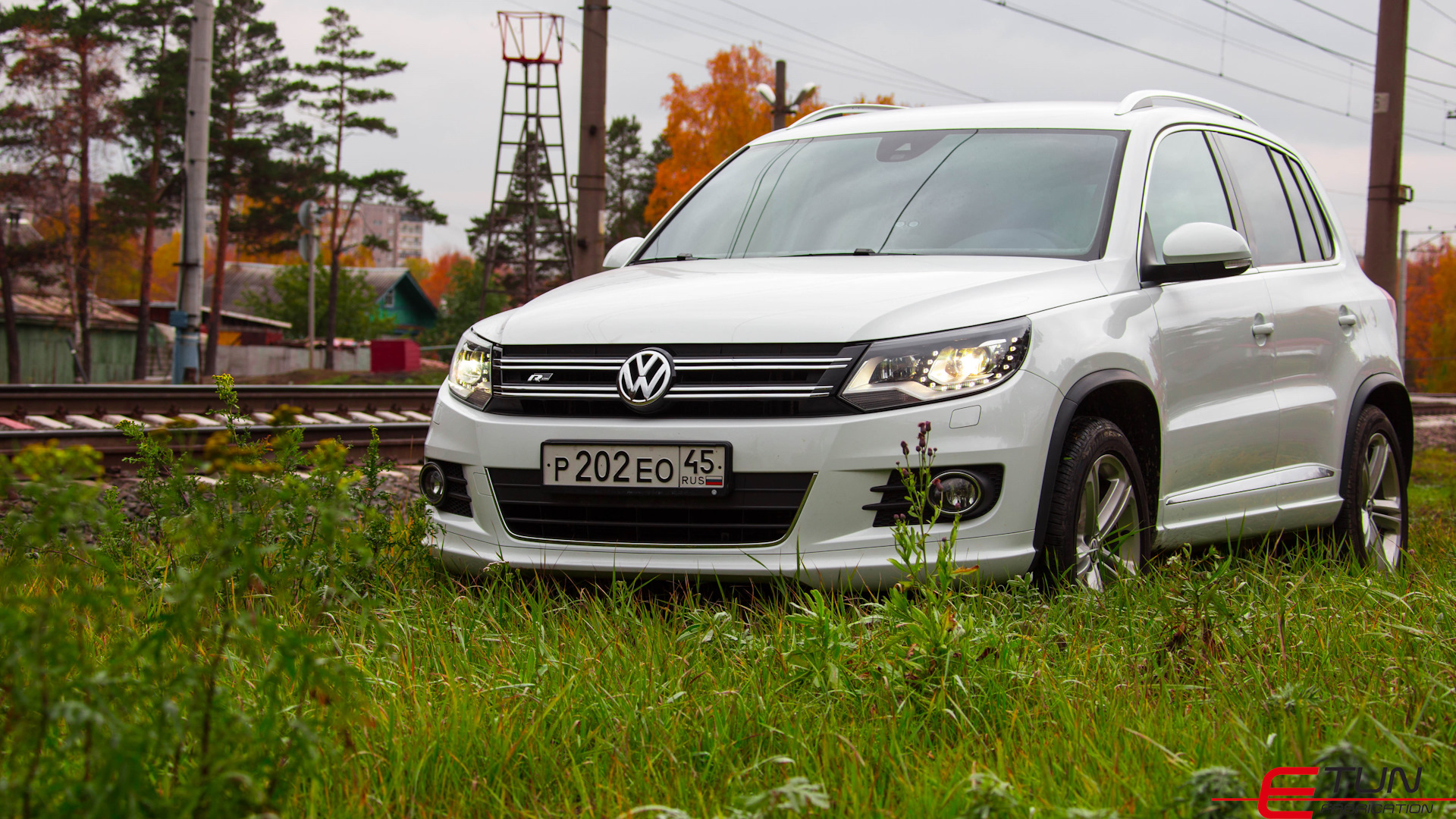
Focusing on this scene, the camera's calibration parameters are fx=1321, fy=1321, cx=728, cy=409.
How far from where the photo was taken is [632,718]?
2645 millimetres

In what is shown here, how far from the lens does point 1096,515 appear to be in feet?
12.9

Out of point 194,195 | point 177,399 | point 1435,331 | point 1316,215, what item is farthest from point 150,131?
point 1435,331

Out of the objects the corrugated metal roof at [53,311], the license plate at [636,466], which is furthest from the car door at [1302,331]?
the corrugated metal roof at [53,311]

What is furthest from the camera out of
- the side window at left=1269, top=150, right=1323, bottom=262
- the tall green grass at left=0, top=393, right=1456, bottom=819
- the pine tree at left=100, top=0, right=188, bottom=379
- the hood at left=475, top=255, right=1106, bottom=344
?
the pine tree at left=100, top=0, right=188, bottom=379

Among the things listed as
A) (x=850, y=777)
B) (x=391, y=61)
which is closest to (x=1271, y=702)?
(x=850, y=777)

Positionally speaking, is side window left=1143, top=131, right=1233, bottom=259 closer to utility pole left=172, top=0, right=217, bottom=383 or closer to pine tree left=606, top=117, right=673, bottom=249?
utility pole left=172, top=0, right=217, bottom=383

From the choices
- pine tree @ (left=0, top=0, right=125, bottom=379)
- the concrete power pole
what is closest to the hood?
the concrete power pole

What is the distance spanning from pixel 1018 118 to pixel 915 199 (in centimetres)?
64

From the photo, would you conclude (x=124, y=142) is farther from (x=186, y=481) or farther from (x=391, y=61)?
(x=186, y=481)

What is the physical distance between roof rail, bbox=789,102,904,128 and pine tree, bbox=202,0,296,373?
141ft

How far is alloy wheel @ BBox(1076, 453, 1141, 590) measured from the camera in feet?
12.6

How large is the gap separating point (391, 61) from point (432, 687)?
53.8 meters

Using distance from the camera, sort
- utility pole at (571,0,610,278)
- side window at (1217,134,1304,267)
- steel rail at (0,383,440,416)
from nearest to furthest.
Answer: side window at (1217,134,1304,267), steel rail at (0,383,440,416), utility pole at (571,0,610,278)

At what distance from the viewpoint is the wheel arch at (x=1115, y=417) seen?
3.66 meters
